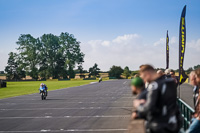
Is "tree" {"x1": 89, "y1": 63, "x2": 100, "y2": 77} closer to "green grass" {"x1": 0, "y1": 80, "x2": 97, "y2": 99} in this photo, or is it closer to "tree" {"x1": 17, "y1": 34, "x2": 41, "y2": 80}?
"tree" {"x1": 17, "y1": 34, "x2": 41, "y2": 80}

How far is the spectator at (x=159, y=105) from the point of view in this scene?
10.8 feet

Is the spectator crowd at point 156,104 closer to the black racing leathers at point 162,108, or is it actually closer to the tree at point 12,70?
the black racing leathers at point 162,108

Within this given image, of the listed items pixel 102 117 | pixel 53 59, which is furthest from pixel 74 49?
pixel 102 117

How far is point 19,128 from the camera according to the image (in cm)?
1000

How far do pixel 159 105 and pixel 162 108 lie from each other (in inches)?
2.4

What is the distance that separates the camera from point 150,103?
324 cm

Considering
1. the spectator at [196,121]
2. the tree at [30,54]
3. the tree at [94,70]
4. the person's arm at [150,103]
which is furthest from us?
the tree at [94,70]

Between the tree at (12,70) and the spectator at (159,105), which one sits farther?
the tree at (12,70)

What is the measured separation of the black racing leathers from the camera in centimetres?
332

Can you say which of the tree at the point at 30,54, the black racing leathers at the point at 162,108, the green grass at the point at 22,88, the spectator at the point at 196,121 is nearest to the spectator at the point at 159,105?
the black racing leathers at the point at 162,108

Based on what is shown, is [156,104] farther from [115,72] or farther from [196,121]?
[115,72]

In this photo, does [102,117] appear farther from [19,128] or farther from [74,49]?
[74,49]

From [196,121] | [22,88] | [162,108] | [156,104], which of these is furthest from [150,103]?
[22,88]

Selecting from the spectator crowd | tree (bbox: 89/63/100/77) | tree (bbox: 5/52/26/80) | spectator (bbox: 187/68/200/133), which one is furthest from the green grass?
tree (bbox: 89/63/100/77)
